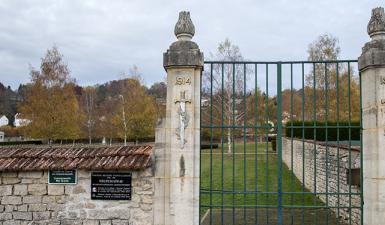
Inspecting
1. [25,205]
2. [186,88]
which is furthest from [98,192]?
[186,88]

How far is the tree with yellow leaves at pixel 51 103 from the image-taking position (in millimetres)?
28859

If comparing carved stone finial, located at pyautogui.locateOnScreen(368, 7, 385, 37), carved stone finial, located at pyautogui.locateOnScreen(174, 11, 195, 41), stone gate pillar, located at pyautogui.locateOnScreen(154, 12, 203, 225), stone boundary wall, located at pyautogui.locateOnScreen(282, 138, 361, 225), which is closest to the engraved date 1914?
stone gate pillar, located at pyautogui.locateOnScreen(154, 12, 203, 225)

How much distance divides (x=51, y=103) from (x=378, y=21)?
89.7 ft

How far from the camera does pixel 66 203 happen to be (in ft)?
20.0

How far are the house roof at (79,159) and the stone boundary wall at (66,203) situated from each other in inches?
5.6

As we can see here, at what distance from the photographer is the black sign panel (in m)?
5.96

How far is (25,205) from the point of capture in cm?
618

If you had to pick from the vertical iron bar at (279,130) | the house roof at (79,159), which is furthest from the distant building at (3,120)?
the vertical iron bar at (279,130)

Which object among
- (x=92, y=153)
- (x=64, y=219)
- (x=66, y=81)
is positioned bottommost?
(x=64, y=219)

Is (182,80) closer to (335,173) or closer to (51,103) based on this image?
(335,173)

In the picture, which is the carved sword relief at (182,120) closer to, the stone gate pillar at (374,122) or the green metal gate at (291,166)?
the green metal gate at (291,166)

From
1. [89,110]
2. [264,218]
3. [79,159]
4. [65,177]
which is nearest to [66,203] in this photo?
[65,177]

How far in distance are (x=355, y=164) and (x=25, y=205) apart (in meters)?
6.63

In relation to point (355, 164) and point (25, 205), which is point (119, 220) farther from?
point (355, 164)
